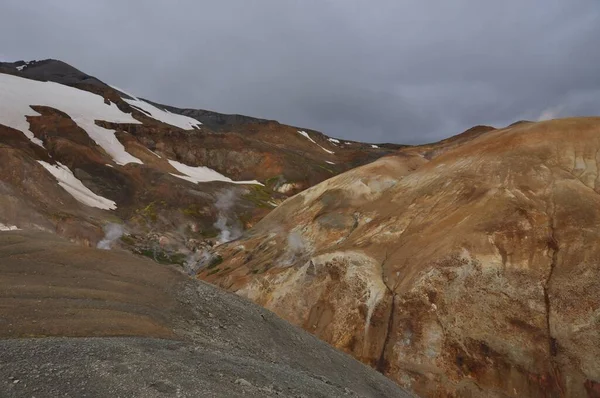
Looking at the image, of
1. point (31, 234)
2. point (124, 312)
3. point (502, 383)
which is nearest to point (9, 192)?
point (31, 234)

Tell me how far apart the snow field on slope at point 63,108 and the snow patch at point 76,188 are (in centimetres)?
1117

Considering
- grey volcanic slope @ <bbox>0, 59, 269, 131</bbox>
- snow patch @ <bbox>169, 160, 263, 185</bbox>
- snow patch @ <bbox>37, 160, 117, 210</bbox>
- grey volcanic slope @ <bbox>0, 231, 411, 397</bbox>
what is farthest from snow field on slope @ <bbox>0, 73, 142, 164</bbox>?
grey volcanic slope @ <bbox>0, 231, 411, 397</bbox>

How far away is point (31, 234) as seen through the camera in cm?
1977

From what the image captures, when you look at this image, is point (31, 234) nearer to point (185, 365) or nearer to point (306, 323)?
point (185, 365)

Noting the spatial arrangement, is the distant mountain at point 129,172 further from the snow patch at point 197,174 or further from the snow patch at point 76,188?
the snow patch at point 197,174

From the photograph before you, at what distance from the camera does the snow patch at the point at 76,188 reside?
58.5 meters

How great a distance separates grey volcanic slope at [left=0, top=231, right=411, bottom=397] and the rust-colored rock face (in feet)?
24.0

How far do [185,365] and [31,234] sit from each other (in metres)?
14.2

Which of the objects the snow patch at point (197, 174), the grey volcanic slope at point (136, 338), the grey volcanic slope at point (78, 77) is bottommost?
the grey volcanic slope at point (136, 338)

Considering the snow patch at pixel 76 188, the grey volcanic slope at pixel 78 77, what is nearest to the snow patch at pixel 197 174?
the snow patch at pixel 76 188

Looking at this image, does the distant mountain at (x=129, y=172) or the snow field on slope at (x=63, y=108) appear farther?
the snow field on slope at (x=63, y=108)

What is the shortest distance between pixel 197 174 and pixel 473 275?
74167 mm

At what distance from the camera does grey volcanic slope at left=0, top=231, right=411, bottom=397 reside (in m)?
8.71

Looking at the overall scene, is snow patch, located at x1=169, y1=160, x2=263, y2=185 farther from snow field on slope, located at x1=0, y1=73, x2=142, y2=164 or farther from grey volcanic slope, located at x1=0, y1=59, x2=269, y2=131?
grey volcanic slope, located at x1=0, y1=59, x2=269, y2=131
